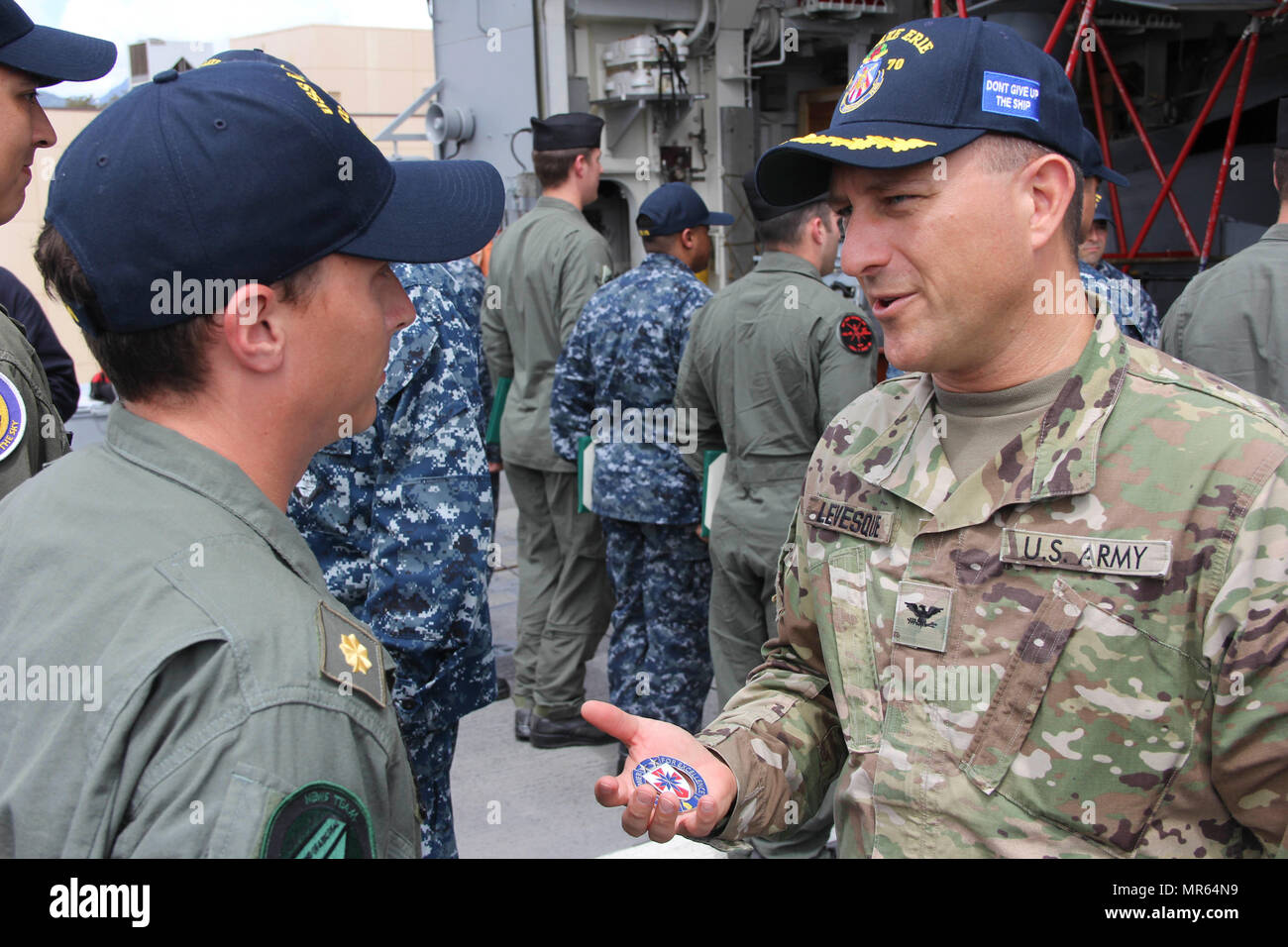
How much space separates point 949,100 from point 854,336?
1.99 m

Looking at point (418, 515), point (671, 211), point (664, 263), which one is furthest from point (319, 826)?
point (671, 211)

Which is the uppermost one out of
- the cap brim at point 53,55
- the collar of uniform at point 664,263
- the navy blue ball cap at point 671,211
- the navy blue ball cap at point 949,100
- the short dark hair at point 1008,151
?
the cap brim at point 53,55

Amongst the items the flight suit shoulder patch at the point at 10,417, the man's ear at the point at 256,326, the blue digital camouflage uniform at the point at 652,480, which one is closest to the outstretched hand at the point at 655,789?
the man's ear at the point at 256,326

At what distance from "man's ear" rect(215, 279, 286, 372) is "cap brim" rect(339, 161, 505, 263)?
0.11 metres

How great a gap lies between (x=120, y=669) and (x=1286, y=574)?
3.98 feet

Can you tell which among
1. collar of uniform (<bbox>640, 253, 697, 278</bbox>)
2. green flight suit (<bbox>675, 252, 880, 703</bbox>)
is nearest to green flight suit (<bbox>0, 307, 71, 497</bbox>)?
green flight suit (<bbox>675, 252, 880, 703</bbox>)

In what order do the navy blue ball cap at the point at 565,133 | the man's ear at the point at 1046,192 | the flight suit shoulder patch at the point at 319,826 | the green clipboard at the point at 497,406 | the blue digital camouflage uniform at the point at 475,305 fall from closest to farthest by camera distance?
the flight suit shoulder patch at the point at 319,826, the man's ear at the point at 1046,192, the blue digital camouflage uniform at the point at 475,305, the navy blue ball cap at the point at 565,133, the green clipboard at the point at 497,406

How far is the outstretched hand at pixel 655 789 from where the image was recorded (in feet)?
4.44

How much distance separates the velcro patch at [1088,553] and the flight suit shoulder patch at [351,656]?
82cm

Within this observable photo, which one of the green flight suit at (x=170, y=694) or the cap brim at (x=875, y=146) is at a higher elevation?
the cap brim at (x=875, y=146)

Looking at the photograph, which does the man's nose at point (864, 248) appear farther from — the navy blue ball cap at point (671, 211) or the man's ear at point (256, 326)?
the navy blue ball cap at point (671, 211)

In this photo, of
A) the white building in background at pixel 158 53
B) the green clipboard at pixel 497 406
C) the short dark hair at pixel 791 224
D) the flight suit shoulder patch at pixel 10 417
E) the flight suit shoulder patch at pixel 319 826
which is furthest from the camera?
the white building in background at pixel 158 53

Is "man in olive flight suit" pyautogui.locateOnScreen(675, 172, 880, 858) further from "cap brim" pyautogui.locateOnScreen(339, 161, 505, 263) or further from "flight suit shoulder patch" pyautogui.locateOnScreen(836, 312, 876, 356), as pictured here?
"cap brim" pyautogui.locateOnScreen(339, 161, 505, 263)

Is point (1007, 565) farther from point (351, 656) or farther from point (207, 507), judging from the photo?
point (207, 507)
